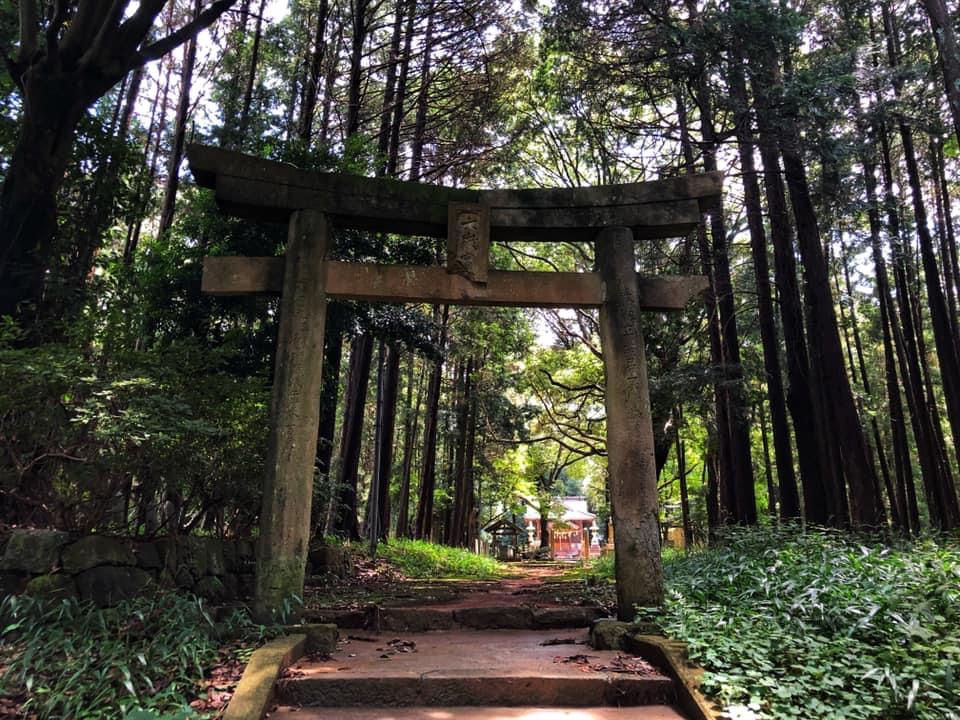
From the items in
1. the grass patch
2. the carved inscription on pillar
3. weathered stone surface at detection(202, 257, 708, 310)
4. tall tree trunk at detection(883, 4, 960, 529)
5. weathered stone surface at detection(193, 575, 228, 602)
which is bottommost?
the grass patch

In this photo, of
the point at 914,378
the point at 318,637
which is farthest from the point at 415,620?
the point at 914,378

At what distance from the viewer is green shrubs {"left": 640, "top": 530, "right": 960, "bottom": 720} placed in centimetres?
289

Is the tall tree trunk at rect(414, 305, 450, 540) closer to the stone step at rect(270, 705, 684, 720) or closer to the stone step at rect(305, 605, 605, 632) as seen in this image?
the stone step at rect(305, 605, 605, 632)

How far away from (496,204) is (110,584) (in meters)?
4.02

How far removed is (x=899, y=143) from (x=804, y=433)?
8679mm

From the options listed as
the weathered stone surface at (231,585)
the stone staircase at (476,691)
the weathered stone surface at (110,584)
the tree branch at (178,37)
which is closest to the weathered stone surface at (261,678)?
the stone staircase at (476,691)

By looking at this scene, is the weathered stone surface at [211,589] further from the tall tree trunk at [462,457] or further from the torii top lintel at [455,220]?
the tall tree trunk at [462,457]

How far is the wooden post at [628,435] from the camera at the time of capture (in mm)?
4586

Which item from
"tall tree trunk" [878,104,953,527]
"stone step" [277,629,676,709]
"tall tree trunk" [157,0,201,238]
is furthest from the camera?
"tall tree trunk" [878,104,953,527]


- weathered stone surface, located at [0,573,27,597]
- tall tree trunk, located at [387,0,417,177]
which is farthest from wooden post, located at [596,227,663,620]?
tall tree trunk, located at [387,0,417,177]

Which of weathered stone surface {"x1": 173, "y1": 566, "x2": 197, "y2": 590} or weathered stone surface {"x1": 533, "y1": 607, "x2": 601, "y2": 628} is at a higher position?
weathered stone surface {"x1": 173, "y1": 566, "x2": 197, "y2": 590}

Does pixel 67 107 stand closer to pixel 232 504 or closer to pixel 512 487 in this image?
pixel 232 504

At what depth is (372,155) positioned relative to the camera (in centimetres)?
935

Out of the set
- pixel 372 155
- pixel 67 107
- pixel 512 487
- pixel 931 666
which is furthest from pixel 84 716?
pixel 512 487
